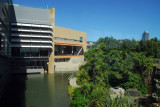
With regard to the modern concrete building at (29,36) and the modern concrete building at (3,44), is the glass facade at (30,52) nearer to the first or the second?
the modern concrete building at (29,36)

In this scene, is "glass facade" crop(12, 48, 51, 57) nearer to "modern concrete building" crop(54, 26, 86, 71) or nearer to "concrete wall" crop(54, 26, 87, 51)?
"modern concrete building" crop(54, 26, 86, 71)

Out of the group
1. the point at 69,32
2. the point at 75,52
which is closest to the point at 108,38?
the point at 75,52

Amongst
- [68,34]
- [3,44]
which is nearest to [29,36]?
[68,34]

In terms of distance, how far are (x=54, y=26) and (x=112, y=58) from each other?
2436cm

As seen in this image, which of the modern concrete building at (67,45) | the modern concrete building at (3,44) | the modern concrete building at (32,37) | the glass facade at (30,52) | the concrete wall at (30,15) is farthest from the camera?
the modern concrete building at (67,45)

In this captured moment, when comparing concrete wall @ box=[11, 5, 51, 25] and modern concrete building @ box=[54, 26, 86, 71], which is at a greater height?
concrete wall @ box=[11, 5, 51, 25]

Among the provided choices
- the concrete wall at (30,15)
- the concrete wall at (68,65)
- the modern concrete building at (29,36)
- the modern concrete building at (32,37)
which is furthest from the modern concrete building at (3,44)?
the concrete wall at (68,65)

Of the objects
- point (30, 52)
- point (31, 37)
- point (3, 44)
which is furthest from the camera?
point (30, 52)

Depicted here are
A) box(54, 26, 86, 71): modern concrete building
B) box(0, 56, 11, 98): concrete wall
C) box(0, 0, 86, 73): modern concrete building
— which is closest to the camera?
box(0, 56, 11, 98): concrete wall

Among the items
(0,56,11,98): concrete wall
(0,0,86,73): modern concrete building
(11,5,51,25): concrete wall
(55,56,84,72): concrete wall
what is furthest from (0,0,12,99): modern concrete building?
(55,56,84,72): concrete wall

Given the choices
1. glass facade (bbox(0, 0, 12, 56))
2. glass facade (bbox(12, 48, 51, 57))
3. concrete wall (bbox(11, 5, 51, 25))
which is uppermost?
concrete wall (bbox(11, 5, 51, 25))

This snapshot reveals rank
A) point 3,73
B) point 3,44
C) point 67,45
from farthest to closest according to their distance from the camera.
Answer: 1. point 67,45
2. point 3,73
3. point 3,44

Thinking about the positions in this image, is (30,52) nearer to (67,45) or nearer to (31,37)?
(31,37)

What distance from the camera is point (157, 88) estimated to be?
685 cm
